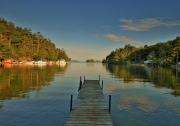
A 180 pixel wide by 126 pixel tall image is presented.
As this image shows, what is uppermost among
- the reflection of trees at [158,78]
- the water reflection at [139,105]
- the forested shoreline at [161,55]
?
the forested shoreline at [161,55]

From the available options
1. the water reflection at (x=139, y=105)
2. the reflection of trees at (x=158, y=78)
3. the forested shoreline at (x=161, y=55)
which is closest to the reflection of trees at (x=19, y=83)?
the water reflection at (x=139, y=105)

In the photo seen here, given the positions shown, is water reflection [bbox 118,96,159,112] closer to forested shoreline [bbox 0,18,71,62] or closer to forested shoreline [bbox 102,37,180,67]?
forested shoreline [bbox 0,18,71,62]

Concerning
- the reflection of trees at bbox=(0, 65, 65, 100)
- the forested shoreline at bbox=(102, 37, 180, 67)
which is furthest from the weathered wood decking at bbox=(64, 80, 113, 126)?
the forested shoreline at bbox=(102, 37, 180, 67)

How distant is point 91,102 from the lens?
15023mm

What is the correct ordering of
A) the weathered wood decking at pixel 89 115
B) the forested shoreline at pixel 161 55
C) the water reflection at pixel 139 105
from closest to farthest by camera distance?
the weathered wood decking at pixel 89 115, the water reflection at pixel 139 105, the forested shoreline at pixel 161 55

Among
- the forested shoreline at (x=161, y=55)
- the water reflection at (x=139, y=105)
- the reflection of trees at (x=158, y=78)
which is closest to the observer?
the water reflection at (x=139, y=105)

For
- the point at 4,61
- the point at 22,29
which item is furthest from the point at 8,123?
the point at 22,29

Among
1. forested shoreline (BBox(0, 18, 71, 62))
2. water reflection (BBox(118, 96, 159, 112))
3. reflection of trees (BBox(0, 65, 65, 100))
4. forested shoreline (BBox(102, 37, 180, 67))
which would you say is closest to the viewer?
water reflection (BBox(118, 96, 159, 112))

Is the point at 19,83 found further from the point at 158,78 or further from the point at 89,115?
the point at 158,78

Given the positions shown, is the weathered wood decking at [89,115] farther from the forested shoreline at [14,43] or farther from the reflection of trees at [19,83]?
the forested shoreline at [14,43]

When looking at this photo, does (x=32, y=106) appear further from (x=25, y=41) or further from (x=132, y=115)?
(x=25, y=41)

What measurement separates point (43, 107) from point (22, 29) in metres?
118

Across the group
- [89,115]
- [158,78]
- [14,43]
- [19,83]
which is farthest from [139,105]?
[14,43]

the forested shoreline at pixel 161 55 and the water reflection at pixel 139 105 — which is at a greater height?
the forested shoreline at pixel 161 55
